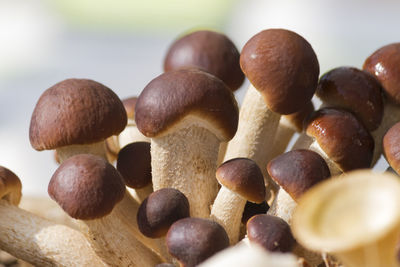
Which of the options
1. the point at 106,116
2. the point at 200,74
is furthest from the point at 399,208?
the point at 106,116

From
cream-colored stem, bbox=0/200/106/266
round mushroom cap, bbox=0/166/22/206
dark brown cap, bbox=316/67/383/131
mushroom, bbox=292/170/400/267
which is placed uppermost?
mushroom, bbox=292/170/400/267

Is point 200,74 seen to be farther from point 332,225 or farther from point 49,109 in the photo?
point 332,225

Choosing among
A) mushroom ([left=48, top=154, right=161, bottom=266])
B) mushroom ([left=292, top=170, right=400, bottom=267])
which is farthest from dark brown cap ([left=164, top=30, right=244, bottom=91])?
mushroom ([left=292, top=170, right=400, bottom=267])

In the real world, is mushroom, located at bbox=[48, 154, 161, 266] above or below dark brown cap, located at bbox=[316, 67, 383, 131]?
below

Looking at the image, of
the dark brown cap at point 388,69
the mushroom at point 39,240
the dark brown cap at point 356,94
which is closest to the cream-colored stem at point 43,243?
the mushroom at point 39,240

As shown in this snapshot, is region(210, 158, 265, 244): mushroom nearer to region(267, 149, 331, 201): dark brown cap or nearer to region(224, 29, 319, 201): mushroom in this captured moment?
region(267, 149, 331, 201): dark brown cap

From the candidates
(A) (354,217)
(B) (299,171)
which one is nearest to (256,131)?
(B) (299,171)

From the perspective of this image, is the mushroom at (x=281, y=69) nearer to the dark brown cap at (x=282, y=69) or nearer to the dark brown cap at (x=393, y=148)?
the dark brown cap at (x=282, y=69)

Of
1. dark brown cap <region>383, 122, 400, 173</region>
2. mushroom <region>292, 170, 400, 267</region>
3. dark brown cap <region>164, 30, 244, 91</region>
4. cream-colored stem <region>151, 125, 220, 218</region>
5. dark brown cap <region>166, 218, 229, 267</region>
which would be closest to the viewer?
mushroom <region>292, 170, 400, 267</region>
